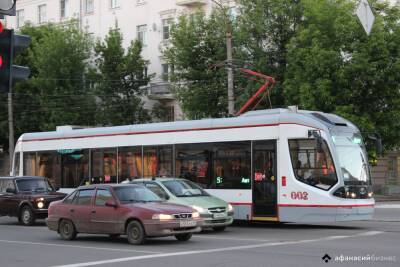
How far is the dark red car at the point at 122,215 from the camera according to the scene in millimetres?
15594

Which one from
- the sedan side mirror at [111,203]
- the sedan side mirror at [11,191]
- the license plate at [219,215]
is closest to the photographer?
the sedan side mirror at [111,203]

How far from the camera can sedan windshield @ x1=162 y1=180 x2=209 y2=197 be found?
19531mm

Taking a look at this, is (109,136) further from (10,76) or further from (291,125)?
(10,76)

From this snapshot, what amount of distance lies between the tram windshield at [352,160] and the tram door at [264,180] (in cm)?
194

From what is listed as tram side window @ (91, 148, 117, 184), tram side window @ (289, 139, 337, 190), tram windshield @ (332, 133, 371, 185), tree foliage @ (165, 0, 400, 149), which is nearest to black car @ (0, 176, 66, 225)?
tram side window @ (91, 148, 117, 184)

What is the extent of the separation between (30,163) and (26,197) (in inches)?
226

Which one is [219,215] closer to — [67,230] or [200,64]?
[67,230]

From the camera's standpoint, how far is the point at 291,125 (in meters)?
20.1

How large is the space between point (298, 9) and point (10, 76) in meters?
29.9

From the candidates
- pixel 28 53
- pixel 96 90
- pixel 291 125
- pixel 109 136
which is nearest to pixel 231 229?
pixel 291 125

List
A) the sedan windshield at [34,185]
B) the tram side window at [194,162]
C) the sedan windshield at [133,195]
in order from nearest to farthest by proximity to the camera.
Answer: the sedan windshield at [133,195] → the tram side window at [194,162] → the sedan windshield at [34,185]

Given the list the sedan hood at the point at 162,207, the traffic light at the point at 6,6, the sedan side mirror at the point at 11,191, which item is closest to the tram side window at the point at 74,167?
the sedan side mirror at the point at 11,191

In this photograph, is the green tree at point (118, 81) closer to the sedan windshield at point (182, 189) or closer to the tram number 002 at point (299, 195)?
the sedan windshield at point (182, 189)

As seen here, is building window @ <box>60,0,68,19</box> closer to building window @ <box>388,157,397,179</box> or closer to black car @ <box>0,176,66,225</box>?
building window @ <box>388,157,397,179</box>
